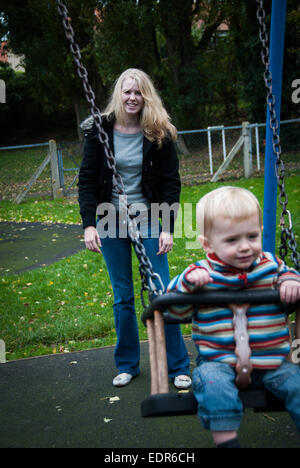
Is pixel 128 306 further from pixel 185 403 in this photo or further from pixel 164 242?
pixel 185 403

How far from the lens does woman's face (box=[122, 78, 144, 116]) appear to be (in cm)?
269

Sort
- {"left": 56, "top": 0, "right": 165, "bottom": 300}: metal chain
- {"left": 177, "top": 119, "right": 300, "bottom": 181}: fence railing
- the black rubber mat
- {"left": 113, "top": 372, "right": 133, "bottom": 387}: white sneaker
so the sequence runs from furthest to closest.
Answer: {"left": 177, "top": 119, "right": 300, "bottom": 181}: fence railing, the black rubber mat, {"left": 113, "top": 372, "right": 133, "bottom": 387}: white sneaker, {"left": 56, "top": 0, "right": 165, "bottom": 300}: metal chain

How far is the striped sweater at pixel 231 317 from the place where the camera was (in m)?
1.83

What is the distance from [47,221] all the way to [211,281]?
847cm

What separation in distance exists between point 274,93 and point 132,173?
1.29 m

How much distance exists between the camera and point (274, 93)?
132 inches

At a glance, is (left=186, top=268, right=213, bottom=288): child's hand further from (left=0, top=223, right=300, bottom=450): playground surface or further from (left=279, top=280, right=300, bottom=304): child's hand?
(left=0, top=223, right=300, bottom=450): playground surface

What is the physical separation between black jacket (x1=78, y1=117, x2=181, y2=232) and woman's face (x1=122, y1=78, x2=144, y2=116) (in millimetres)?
128

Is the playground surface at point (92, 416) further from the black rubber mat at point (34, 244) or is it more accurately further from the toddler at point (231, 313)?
the black rubber mat at point (34, 244)

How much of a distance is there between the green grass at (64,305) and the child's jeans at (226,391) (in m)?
2.22

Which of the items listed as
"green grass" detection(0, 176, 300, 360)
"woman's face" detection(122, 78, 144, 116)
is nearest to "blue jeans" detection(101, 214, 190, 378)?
"woman's face" detection(122, 78, 144, 116)

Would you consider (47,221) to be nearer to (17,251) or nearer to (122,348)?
(17,251)

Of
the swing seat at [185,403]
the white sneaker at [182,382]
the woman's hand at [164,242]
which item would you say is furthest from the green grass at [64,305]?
the swing seat at [185,403]

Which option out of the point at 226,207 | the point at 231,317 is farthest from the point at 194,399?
the point at 226,207
